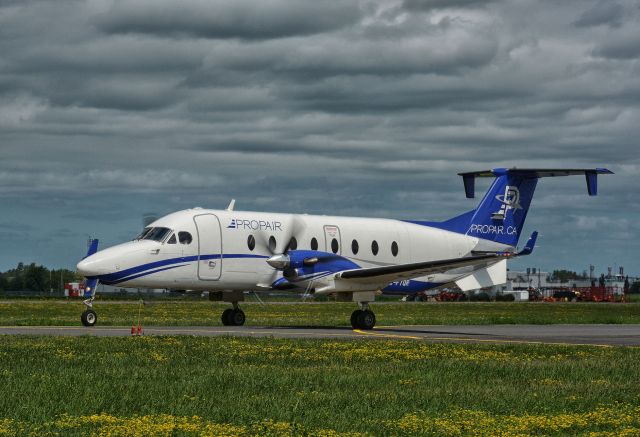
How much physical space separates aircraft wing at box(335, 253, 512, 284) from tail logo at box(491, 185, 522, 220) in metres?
7.57

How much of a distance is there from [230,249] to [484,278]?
11919 mm

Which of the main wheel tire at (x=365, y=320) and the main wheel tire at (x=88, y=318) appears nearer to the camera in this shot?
the main wheel tire at (x=88, y=318)

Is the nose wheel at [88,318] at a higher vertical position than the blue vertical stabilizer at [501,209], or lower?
lower

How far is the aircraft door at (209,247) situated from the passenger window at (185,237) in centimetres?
37

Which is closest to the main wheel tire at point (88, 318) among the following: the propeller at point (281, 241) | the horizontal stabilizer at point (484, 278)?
the propeller at point (281, 241)

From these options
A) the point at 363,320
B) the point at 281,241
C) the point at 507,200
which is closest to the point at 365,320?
the point at 363,320

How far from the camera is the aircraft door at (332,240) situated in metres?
36.8

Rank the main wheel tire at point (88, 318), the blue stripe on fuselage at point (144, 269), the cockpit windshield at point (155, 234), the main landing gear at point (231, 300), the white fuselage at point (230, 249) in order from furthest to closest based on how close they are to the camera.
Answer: the main landing gear at point (231, 300), the main wheel tire at point (88, 318), the cockpit windshield at point (155, 234), the white fuselage at point (230, 249), the blue stripe on fuselage at point (144, 269)

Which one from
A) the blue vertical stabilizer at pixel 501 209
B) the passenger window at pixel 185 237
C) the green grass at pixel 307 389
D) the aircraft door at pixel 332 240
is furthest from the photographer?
the blue vertical stabilizer at pixel 501 209

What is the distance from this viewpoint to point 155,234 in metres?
33.9

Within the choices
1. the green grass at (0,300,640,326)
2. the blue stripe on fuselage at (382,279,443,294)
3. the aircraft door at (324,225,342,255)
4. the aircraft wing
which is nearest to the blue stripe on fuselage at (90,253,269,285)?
the green grass at (0,300,640,326)

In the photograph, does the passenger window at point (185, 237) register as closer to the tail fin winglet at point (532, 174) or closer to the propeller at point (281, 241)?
the propeller at point (281, 241)

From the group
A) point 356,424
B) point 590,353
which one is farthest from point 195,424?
point 590,353

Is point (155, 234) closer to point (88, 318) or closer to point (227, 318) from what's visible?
point (88, 318)
